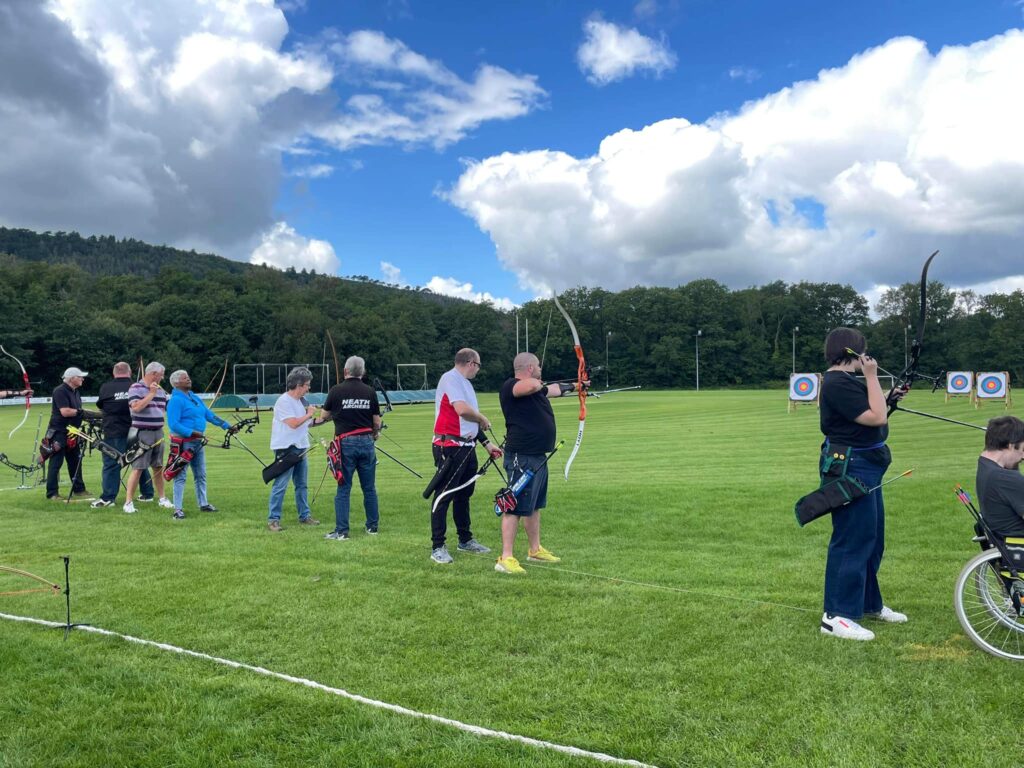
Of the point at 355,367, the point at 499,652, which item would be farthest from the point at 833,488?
the point at 355,367

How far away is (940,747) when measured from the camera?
131 inches

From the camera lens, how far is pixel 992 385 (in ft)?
121

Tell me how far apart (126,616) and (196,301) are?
295 ft

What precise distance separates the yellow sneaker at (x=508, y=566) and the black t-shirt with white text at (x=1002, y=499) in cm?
360

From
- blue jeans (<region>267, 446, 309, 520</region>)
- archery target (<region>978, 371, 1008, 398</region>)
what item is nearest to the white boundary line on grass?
blue jeans (<region>267, 446, 309, 520</region>)

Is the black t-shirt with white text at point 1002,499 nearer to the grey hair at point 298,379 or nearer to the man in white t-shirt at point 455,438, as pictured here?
the man in white t-shirt at point 455,438

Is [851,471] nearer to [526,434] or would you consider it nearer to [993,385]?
[526,434]

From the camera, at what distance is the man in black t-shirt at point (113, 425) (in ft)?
35.8

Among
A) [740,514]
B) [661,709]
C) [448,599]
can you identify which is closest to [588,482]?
[740,514]

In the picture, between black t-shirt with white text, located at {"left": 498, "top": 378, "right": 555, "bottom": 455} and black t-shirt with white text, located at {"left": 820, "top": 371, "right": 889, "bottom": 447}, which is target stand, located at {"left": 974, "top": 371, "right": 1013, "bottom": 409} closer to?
black t-shirt with white text, located at {"left": 498, "top": 378, "right": 555, "bottom": 455}

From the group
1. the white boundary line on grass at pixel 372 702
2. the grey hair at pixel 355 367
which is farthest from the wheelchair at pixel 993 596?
the grey hair at pixel 355 367

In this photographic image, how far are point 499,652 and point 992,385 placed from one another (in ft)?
132

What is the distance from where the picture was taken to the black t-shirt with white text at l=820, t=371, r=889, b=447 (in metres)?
4.71

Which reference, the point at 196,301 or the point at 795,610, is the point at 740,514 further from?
the point at 196,301
